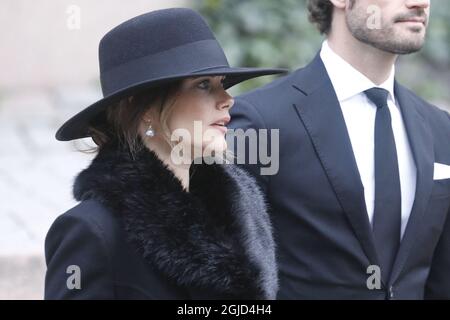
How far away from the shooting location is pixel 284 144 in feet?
10.5

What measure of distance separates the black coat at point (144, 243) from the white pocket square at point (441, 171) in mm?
952

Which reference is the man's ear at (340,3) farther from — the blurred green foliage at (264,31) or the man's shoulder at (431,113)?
the blurred green foliage at (264,31)

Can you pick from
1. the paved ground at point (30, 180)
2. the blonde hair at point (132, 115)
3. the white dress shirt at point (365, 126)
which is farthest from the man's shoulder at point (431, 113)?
the paved ground at point (30, 180)

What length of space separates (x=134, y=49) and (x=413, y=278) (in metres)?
1.30

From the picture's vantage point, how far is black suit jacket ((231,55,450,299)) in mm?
3098

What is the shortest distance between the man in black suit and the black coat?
22.5 inches

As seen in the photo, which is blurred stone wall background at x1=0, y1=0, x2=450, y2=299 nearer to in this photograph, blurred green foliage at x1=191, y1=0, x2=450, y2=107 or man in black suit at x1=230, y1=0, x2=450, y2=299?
blurred green foliage at x1=191, y1=0, x2=450, y2=107

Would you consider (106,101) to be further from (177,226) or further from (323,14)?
(323,14)

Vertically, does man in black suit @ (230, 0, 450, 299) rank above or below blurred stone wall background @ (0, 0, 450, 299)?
below

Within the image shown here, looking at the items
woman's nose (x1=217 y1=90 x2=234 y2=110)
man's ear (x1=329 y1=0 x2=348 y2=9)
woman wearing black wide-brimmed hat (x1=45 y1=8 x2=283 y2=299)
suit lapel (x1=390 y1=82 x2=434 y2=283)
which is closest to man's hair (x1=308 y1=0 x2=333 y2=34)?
man's ear (x1=329 y1=0 x2=348 y2=9)

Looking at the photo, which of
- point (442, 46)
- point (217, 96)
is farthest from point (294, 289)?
point (442, 46)

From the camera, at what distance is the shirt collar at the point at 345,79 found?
3250 millimetres

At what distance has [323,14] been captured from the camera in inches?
140
